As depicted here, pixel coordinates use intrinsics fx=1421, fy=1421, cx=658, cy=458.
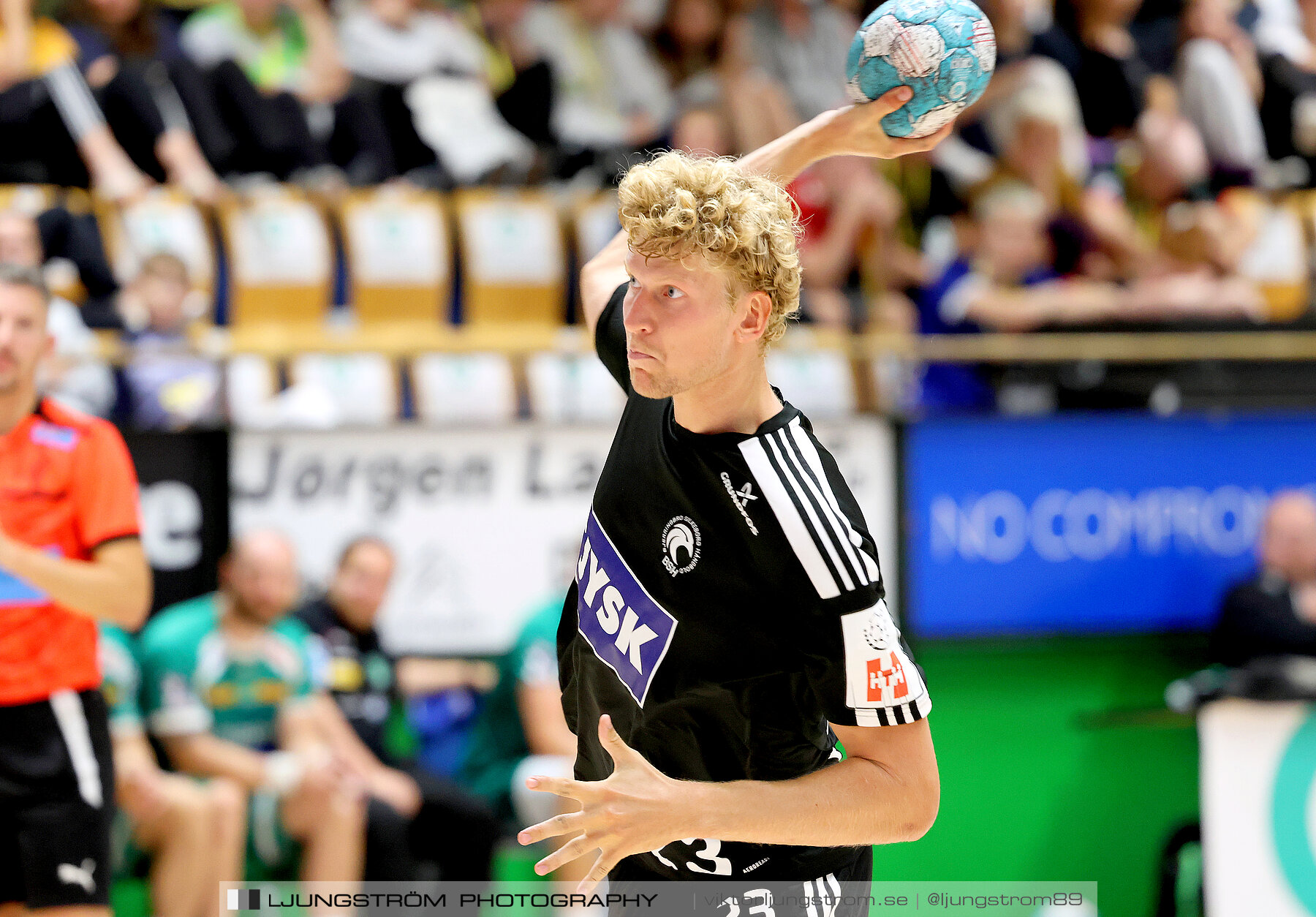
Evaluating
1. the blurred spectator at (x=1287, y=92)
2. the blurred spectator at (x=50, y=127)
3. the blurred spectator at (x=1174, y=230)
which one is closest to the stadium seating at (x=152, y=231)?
the blurred spectator at (x=50, y=127)

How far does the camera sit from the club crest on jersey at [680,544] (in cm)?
258

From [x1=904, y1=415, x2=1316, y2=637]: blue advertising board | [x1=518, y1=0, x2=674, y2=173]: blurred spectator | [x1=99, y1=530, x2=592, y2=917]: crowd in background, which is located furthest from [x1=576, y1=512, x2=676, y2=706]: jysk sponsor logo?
[x1=518, y1=0, x2=674, y2=173]: blurred spectator

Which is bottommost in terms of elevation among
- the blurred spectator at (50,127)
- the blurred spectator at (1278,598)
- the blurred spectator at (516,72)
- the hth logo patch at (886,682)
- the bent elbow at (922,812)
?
the blurred spectator at (1278,598)

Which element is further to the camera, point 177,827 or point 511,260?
point 511,260

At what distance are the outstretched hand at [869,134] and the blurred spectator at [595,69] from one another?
22.6ft

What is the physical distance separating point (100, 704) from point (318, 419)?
335 cm

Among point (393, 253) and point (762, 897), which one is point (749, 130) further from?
point (762, 897)

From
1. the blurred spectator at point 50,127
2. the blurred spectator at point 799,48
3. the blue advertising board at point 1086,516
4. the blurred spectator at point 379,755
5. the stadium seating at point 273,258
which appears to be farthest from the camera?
the blurred spectator at point 799,48

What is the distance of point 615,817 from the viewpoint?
2.18m

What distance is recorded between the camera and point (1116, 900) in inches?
276

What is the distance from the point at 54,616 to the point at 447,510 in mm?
2879

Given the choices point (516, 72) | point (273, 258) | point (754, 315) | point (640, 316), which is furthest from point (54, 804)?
point (516, 72)

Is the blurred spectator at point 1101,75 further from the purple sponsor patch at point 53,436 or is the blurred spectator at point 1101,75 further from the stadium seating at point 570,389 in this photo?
the purple sponsor patch at point 53,436

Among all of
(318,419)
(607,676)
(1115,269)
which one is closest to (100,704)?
(607,676)
